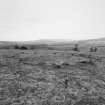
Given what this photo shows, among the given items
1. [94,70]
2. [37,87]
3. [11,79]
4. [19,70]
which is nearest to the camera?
[37,87]

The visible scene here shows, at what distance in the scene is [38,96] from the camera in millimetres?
6402

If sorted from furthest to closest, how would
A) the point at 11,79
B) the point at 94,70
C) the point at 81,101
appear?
the point at 94,70, the point at 11,79, the point at 81,101

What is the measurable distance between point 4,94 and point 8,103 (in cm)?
92

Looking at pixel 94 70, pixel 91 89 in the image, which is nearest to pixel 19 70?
pixel 91 89

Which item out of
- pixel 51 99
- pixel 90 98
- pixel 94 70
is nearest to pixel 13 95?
pixel 51 99

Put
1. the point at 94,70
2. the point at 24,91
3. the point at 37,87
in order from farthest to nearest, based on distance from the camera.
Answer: the point at 94,70
the point at 37,87
the point at 24,91

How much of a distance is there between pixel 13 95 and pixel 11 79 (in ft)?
6.77

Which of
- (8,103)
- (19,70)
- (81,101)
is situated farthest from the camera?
(19,70)

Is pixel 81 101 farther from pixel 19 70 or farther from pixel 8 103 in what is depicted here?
pixel 19 70

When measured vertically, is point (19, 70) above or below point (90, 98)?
above

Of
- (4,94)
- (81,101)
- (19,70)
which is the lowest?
(81,101)

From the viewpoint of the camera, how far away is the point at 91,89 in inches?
295

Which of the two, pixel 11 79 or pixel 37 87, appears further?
pixel 11 79

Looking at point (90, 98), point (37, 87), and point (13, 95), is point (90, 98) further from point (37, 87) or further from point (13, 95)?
point (13, 95)
